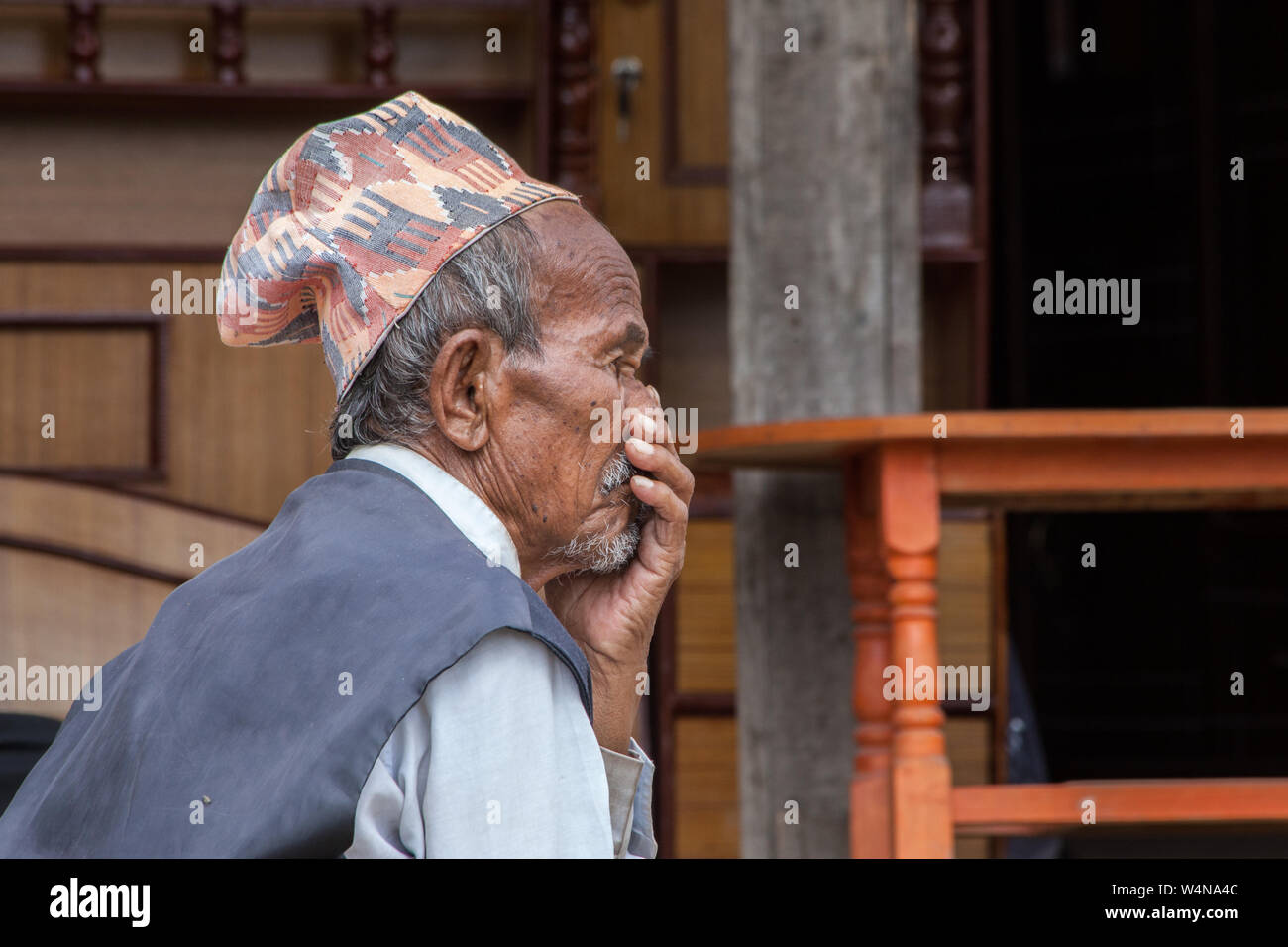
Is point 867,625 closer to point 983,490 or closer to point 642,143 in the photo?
point 983,490

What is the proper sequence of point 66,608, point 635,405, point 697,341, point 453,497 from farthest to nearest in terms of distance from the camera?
point 697,341
point 66,608
point 635,405
point 453,497

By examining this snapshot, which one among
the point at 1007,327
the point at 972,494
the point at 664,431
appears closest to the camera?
the point at 664,431

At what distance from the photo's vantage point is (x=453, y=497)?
4.25 feet

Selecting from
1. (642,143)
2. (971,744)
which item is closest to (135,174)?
(642,143)

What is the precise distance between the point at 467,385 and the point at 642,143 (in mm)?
2403

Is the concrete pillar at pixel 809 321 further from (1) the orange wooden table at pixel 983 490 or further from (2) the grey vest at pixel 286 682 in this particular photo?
(2) the grey vest at pixel 286 682

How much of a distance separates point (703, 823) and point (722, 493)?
2.58 feet

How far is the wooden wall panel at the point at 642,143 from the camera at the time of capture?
3.60 metres

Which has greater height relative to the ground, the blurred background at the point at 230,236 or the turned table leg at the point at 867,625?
the blurred background at the point at 230,236

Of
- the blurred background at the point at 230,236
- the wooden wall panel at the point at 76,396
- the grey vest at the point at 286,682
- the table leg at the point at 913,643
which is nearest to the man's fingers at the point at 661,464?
the grey vest at the point at 286,682

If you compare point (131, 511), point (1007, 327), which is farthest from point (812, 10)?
point (1007, 327)
